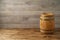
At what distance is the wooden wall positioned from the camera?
1.54 m

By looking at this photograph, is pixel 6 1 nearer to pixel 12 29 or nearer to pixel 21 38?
pixel 12 29

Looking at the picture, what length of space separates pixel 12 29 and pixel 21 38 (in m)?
0.36

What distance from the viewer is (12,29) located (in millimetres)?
1542

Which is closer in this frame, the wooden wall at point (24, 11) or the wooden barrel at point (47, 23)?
the wooden barrel at point (47, 23)

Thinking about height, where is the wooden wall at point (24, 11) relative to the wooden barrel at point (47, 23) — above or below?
above

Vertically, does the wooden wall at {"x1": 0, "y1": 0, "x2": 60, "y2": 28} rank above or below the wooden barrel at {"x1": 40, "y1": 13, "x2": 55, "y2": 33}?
above

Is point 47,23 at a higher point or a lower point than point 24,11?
lower

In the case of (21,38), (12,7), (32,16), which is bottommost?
(21,38)

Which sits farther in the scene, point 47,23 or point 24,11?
point 24,11

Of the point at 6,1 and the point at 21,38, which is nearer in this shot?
the point at 21,38

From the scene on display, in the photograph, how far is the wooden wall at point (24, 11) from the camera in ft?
5.06

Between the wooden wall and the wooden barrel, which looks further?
the wooden wall

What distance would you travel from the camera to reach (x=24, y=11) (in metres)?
1.57

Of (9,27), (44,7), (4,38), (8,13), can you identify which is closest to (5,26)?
(9,27)
